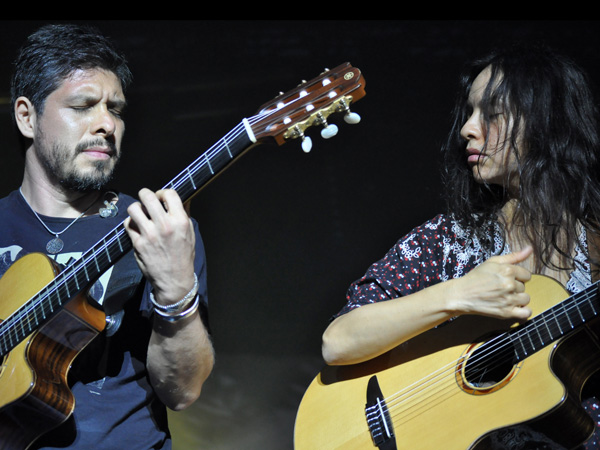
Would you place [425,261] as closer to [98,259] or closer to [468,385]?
[468,385]

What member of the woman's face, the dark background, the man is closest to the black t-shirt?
the man

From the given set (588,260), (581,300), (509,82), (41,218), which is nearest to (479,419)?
(581,300)

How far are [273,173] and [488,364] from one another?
1.52m

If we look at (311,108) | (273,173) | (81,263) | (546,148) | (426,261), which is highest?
(311,108)

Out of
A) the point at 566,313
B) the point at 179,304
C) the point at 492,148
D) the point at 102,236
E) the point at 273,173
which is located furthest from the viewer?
the point at 273,173

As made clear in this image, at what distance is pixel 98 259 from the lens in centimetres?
164

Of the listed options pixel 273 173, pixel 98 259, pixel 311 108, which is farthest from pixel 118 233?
pixel 273 173

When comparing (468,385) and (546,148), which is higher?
(546,148)

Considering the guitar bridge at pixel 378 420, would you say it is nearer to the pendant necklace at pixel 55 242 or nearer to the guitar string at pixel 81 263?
the guitar string at pixel 81 263

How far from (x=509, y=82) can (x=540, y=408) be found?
0.78 m

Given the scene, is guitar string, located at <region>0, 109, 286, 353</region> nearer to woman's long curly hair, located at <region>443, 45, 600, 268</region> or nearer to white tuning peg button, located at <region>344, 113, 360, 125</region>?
white tuning peg button, located at <region>344, 113, 360, 125</region>

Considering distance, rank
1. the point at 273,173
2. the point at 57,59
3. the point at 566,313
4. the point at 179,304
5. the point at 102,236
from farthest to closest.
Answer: the point at 273,173 → the point at 57,59 → the point at 102,236 → the point at 179,304 → the point at 566,313

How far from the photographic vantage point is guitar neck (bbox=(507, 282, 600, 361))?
1.44 m

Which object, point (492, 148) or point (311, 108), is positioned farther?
point (492, 148)
